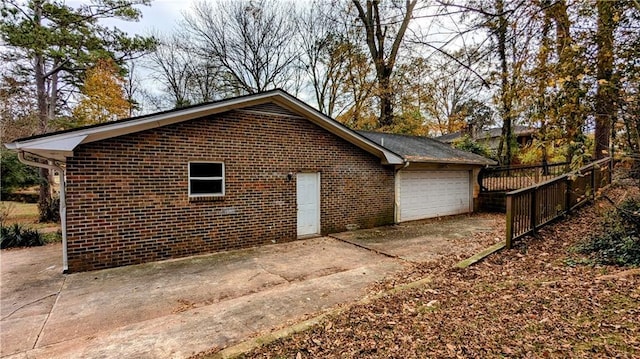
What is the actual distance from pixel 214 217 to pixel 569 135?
694cm

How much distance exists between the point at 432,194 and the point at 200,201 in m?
8.60

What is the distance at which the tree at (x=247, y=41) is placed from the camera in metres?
20.0

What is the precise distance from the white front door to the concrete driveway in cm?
146

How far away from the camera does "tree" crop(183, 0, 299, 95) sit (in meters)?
20.0

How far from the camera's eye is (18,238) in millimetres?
8664

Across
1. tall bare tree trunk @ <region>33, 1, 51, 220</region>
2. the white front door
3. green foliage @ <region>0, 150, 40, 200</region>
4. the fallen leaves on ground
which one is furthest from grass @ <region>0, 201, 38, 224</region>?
the fallen leaves on ground

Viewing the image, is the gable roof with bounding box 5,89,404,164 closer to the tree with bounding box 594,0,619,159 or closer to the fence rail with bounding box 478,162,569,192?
the tree with bounding box 594,0,619,159

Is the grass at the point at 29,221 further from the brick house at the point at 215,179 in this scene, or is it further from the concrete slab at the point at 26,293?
the brick house at the point at 215,179

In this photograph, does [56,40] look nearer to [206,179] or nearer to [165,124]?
[165,124]

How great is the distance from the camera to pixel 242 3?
1994cm

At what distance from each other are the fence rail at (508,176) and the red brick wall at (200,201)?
23.3 feet

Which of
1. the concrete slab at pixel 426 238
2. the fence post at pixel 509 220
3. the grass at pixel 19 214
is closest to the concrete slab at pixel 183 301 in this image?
the concrete slab at pixel 426 238

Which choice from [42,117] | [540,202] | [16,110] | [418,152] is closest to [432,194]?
[418,152]

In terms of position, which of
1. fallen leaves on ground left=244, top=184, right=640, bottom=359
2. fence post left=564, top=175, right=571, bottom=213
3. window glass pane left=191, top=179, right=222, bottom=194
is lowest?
fallen leaves on ground left=244, top=184, right=640, bottom=359
